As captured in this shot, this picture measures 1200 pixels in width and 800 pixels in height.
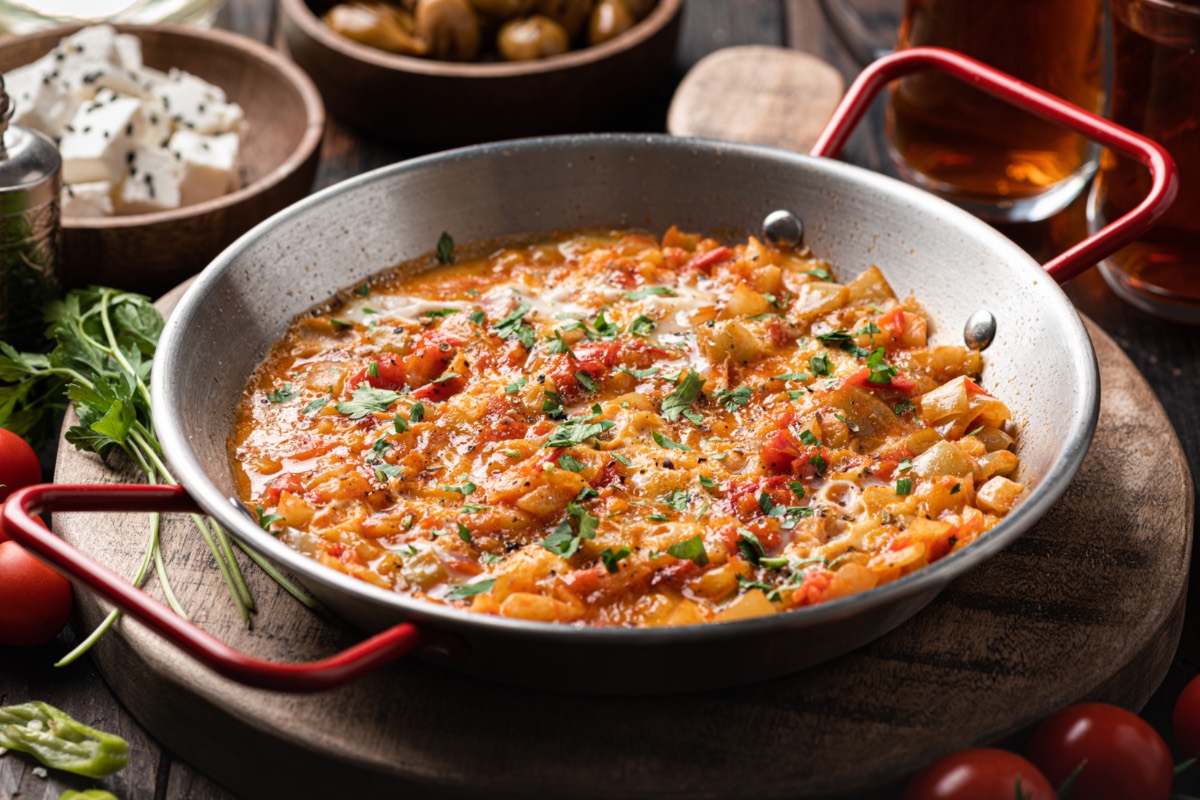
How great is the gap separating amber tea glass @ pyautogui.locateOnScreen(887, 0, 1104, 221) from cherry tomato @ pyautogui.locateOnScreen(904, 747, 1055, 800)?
318 cm

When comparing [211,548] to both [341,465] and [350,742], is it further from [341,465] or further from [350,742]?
[350,742]

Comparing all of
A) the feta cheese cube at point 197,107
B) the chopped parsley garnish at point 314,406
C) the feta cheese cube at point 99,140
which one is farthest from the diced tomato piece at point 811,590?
the feta cheese cube at point 197,107

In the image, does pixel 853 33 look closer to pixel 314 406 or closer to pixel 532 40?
pixel 532 40

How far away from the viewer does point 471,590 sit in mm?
3232

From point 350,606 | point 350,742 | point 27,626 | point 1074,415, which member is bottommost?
point 27,626

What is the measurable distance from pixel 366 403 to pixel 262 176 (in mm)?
2544

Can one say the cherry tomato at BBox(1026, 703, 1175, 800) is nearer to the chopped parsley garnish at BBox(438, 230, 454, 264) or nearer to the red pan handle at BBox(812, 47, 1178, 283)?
the red pan handle at BBox(812, 47, 1178, 283)

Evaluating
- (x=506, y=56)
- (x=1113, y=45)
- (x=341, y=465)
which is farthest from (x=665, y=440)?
(x=506, y=56)

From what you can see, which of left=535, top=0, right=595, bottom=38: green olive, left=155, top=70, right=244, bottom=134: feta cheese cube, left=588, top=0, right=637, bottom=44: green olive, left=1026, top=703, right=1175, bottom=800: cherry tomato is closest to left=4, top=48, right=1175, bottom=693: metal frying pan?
left=1026, top=703, right=1175, bottom=800: cherry tomato

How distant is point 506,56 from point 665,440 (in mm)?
3194

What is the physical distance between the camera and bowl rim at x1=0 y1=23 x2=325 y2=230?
4.98 meters

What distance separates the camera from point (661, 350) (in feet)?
13.6

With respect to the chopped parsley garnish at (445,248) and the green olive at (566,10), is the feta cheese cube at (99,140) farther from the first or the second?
the green olive at (566,10)

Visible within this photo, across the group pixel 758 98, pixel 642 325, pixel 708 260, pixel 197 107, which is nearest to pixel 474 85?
→ pixel 197 107
